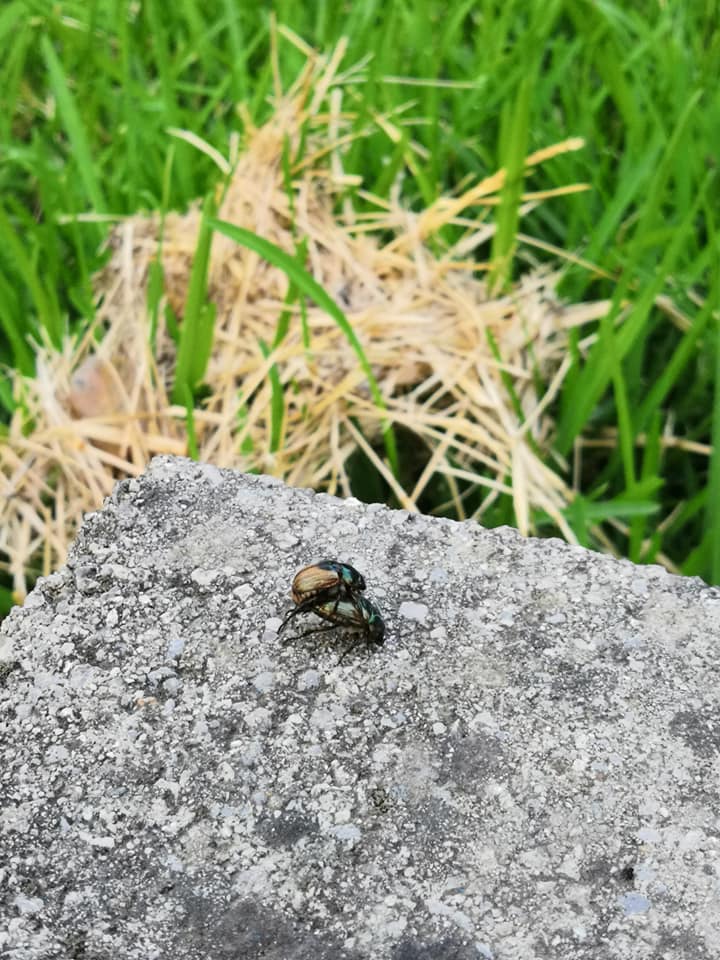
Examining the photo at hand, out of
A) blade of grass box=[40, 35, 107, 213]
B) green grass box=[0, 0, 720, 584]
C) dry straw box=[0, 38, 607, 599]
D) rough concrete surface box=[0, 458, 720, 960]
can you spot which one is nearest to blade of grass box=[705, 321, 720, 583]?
green grass box=[0, 0, 720, 584]

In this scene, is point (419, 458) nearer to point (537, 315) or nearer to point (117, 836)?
point (537, 315)

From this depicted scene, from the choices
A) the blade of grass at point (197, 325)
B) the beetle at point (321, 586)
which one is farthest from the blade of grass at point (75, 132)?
the beetle at point (321, 586)

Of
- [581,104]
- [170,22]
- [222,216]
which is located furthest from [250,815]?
[170,22]

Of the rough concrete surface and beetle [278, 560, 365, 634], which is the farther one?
beetle [278, 560, 365, 634]

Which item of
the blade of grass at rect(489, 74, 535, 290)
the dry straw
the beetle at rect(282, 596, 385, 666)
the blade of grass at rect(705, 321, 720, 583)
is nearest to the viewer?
the beetle at rect(282, 596, 385, 666)

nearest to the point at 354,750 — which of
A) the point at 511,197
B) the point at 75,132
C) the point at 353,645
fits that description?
the point at 353,645

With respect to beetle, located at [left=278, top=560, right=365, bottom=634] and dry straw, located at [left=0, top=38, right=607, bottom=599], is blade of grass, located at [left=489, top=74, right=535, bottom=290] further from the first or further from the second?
beetle, located at [left=278, top=560, right=365, bottom=634]

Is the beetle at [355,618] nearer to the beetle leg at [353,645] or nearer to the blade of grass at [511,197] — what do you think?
the beetle leg at [353,645]

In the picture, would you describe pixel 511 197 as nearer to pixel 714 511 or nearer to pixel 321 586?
pixel 714 511
